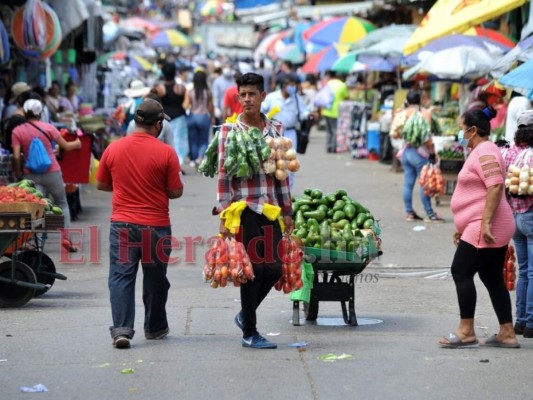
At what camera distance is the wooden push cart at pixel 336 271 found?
29.6 feet

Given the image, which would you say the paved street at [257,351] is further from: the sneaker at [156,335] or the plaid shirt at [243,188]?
the plaid shirt at [243,188]

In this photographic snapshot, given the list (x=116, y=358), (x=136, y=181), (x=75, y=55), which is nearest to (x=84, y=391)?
(x=116, y=358)

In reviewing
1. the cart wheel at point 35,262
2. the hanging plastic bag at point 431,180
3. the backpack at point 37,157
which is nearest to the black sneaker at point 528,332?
the cart wheel at point 35,262

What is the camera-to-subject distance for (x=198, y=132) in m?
22.6

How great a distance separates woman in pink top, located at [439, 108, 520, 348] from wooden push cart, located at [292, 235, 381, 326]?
0.92 m

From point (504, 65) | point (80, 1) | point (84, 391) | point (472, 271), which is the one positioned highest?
point (80, 1)

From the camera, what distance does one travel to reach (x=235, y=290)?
36.7ft

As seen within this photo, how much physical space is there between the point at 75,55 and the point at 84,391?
66.6 ft

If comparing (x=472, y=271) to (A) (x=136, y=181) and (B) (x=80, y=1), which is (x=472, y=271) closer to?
(A) (x=136, y=181)

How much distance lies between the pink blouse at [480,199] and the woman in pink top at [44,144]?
238 inches

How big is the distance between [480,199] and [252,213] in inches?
60.8

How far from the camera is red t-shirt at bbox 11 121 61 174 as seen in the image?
43.5 ft

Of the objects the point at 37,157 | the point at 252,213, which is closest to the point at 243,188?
the point at 252,213

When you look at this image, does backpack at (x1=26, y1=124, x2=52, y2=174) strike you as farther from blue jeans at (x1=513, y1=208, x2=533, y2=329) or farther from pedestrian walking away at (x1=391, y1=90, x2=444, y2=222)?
blue jeans at (x1=513, y1=208, x2=533, y2=329)
